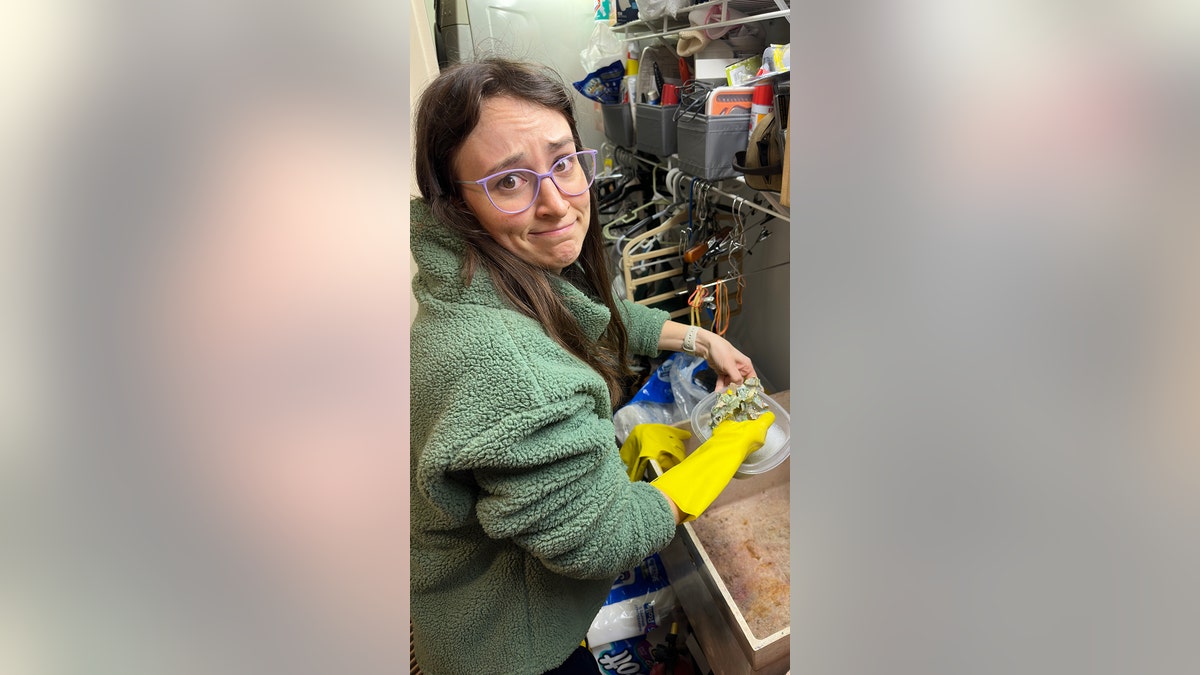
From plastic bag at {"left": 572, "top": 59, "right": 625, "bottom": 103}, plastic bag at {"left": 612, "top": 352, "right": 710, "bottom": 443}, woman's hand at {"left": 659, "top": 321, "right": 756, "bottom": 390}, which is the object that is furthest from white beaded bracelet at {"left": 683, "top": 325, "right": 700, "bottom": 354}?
plastic bag at {"left": 572, "top": 59, "right": 625, "bottom": 103}

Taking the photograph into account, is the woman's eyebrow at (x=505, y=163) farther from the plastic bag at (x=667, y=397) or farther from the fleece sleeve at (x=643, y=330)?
the plastic bag at (x=667, y=397)

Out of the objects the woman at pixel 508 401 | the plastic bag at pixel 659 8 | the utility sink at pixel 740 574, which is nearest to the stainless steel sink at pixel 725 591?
the utility sink at pixel 740 574

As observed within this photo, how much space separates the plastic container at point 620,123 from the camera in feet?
7.91

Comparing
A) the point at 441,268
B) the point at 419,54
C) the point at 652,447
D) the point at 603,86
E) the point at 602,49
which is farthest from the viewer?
the point at 602,49

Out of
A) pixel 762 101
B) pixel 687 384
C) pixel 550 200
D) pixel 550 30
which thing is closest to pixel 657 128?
pixel 762 101

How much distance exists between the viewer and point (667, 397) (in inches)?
77.4

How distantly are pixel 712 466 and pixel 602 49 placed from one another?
7.39 ft

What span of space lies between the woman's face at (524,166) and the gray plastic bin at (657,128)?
104 cm

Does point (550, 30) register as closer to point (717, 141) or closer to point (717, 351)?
point (717, 141)

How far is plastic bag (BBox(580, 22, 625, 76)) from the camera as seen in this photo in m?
2.80
